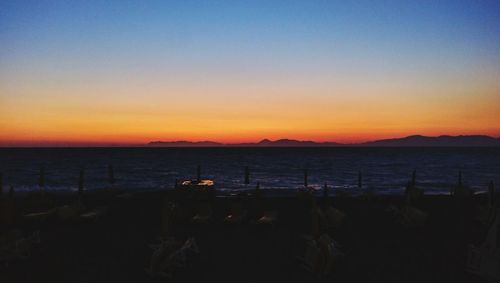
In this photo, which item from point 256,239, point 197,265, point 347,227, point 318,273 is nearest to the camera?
point 318,273

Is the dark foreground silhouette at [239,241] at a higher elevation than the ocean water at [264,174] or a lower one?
higher

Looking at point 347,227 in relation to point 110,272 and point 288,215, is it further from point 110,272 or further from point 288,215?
point 110,272

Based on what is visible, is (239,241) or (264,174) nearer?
(239,241)

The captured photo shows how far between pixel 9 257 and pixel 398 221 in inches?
544

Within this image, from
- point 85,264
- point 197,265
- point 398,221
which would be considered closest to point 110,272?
point 85,264

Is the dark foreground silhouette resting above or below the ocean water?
above

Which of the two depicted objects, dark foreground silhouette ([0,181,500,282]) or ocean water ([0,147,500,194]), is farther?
ocean water ([0,147,500,194])

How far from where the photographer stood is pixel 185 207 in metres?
17.4

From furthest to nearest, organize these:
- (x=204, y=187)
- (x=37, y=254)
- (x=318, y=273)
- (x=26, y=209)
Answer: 1. (x=204, y=187)
2. (x=26, y=209)
3. (x=37, y=254)
4. (x=318, y=273)

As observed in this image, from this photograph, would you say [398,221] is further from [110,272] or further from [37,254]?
[37,254]

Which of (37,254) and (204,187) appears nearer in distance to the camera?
(37,254)

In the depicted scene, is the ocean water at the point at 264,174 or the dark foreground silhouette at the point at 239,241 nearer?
the dark foreground silhouette at the point at 239,241

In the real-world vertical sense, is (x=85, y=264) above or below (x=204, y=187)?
below

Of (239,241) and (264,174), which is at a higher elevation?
(239,241)
